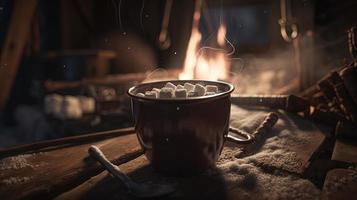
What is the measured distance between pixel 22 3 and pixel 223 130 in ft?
15.6

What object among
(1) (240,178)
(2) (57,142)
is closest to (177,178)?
(1) (240,178)

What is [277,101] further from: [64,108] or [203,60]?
[203,60]

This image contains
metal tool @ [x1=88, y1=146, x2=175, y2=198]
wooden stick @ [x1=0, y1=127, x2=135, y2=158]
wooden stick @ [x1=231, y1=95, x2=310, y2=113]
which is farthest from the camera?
wooden stick @ [x1=231, y1=95, x2=310, y2=113]

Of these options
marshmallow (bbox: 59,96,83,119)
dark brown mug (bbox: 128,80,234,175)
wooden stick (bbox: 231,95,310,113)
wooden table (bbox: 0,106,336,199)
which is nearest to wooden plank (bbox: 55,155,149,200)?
wooden table (bbox: 0,106,336,199)

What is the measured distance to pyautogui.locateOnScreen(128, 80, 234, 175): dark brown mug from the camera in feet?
6.66

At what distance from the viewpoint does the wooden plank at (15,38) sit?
5469 millimetres

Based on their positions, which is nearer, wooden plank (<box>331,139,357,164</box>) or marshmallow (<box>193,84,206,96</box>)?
marshmallow (<box>193,84,206,96</box>)

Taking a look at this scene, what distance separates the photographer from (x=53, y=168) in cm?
246

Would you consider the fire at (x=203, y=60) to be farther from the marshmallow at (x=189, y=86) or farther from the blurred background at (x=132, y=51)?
the marshmallow at (x=189, y=86)

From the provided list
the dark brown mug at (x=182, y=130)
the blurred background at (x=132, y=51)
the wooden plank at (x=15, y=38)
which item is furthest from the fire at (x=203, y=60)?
the dark brown mug at (x=182, y=130)

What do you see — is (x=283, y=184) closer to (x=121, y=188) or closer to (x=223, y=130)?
(x=223, y=130)

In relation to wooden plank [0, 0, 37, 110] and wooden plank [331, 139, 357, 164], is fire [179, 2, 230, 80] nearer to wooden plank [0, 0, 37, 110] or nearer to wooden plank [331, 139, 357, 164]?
wooden plank [0, 0, 37, 110]

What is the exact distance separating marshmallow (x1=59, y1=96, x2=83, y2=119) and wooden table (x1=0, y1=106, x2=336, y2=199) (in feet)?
8.84

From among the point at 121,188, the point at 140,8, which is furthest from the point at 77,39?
the point at 121,188
